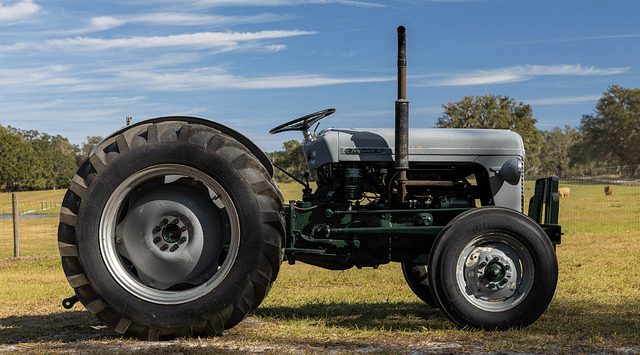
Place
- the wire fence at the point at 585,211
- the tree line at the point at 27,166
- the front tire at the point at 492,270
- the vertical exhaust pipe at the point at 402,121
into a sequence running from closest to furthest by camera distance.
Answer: the front tire at the point at 492,270 → the vertical exhaust pipe at the point at 402,121 → the wire fence at the point at 585,211 → the tree line at the point at 27,166

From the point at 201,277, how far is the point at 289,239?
91 centimetres

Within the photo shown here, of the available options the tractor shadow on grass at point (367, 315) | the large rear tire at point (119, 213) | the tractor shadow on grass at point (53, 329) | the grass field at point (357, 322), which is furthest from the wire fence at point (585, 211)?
the large rear tire at point (119, 213)

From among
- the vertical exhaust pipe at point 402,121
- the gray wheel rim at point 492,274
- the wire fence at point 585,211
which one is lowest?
the wire fence at point 585,211

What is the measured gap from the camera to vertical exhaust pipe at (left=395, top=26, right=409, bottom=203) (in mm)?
5457

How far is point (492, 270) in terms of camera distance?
207 inches

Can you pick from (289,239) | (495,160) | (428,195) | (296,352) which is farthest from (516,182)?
(296,352)

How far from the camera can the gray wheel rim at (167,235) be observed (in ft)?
16.4

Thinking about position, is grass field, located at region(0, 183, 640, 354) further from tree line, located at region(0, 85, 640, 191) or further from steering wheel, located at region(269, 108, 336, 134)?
tree line, located at region(0, 85, 640, 191)

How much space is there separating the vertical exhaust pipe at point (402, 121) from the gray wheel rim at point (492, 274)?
34.1 inches

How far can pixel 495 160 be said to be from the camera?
19.6 feet

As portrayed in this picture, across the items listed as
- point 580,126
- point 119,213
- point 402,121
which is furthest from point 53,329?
point 580,126

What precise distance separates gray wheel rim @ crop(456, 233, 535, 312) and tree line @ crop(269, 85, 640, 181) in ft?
145

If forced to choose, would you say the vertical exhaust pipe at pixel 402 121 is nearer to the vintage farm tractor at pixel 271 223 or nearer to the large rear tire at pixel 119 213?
the vintage farm tractor at pixel 271 223

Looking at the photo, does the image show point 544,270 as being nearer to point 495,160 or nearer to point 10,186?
point 495,160
